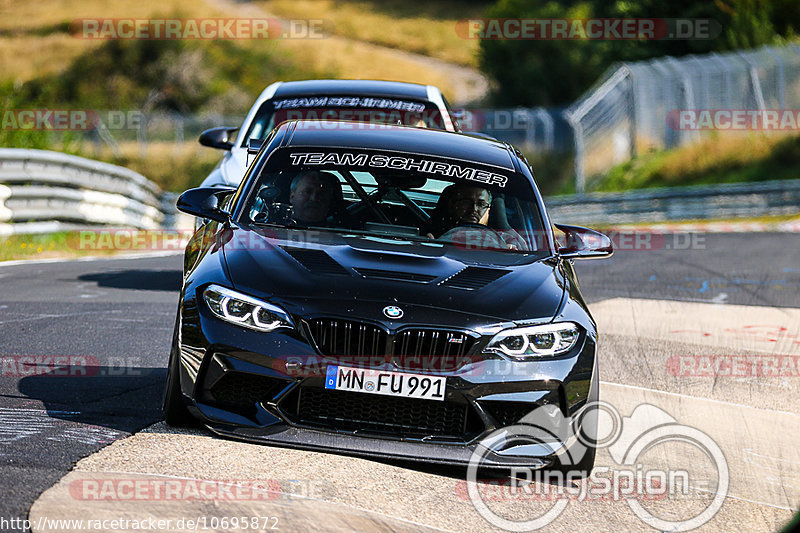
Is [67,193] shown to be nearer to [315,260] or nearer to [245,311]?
[315,260]

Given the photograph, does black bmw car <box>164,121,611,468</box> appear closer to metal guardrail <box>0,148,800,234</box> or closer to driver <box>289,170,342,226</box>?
driver <box>289,170,342,226</box>

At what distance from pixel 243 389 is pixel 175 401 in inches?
14.8

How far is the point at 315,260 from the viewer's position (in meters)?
5.52

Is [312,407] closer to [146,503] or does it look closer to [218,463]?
[218,463]

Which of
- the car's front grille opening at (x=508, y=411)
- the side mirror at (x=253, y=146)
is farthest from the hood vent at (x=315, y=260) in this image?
the side mirror at (x=253, y=146)

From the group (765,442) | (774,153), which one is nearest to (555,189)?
(774,153)

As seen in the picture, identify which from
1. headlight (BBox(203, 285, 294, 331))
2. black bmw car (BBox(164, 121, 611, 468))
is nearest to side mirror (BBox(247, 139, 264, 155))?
black bmw car (BBox(164, 121, 611, 468))

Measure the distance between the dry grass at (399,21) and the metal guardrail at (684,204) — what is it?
58.0m

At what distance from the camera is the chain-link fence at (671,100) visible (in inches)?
1161

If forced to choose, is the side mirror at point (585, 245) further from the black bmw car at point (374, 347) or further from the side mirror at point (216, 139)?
the side mirror at point (216, 139)

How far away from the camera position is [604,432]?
629 cm

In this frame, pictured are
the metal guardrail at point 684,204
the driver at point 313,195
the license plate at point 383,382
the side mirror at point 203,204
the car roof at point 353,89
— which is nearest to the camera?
the license plate at point 383,382

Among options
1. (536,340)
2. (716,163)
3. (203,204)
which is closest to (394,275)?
(536,340)

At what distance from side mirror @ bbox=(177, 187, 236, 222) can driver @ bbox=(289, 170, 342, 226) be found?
37 cm
